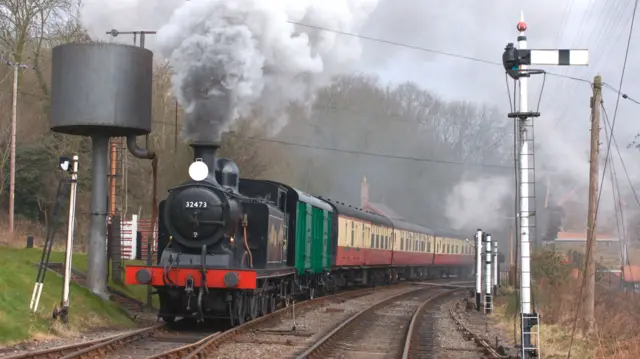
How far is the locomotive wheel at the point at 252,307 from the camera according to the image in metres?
14.8

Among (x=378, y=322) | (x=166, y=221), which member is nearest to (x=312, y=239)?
(x=378, y=322)

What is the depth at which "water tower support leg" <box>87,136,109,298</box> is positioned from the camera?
52.7 feet

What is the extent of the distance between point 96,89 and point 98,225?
2.91m

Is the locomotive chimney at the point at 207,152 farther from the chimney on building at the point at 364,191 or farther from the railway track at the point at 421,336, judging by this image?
the chimney on building at the point at 364,191

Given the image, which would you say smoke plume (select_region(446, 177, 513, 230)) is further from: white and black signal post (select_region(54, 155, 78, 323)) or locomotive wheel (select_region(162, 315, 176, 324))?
white and black signal post (select_region(54, 155, 78, 323))

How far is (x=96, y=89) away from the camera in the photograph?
15.7 metres

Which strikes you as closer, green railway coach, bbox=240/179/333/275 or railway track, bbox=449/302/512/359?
Result: railway track, bbox=449/302/512/359

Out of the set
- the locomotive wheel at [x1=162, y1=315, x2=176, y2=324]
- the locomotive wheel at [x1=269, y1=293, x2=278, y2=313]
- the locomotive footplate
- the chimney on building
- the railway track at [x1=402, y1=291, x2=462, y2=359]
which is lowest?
the railway track at [x1=402, y1=291, x2=462, y2=359]

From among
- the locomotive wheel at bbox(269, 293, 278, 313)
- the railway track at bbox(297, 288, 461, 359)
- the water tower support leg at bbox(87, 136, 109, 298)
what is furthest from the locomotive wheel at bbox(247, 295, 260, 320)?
A: the water tower support leg at bbox(87, 136, 109, 298)

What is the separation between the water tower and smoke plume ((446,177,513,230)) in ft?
99.4

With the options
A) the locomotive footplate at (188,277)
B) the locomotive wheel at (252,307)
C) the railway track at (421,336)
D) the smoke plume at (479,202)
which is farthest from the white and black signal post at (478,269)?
the smoke plume at (479,202)

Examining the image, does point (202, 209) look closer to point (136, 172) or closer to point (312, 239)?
point (312, 239)

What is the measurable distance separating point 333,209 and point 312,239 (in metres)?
4.16

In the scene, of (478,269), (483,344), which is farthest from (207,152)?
(478,269)
